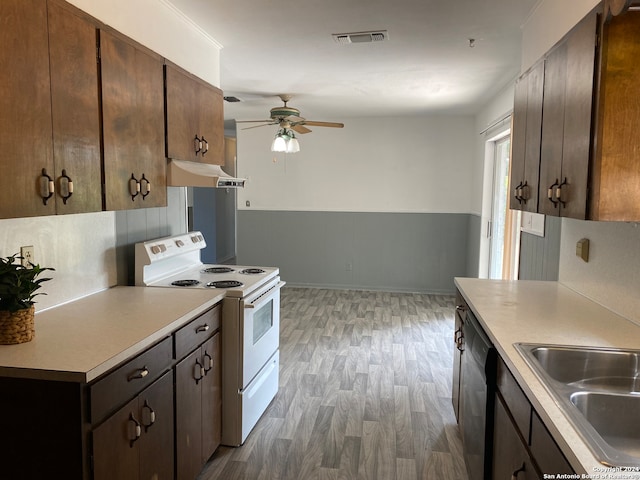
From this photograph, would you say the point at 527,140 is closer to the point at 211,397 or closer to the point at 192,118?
the point at 192,118

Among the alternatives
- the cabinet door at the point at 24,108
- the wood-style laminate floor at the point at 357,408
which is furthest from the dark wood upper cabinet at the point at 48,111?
the wood-style laminate floor at the point at 357,408

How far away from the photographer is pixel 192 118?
2.90 metres

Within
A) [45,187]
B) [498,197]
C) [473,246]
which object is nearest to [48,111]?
[45,187]

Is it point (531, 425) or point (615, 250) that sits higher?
point (615, 250)

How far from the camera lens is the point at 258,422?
304 centimetres

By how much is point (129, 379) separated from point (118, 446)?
228 mm

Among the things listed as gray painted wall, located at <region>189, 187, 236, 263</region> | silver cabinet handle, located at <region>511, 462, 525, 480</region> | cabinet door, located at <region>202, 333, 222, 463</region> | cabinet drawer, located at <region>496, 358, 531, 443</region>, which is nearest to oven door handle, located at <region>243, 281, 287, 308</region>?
cabinet door, located at <region>202, 333, 222, 463</region>

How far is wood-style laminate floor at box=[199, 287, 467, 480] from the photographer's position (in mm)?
2584

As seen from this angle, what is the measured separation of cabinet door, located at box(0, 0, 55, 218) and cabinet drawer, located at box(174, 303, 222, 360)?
768mm

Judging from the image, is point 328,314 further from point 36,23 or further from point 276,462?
point 36,23

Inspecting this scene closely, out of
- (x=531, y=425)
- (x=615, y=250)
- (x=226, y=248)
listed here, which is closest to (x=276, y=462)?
(x=531, y=425)

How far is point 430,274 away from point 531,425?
18.0ft

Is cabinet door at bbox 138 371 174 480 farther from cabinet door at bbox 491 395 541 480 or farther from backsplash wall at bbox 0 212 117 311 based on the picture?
cabinet door at bbox 491 395 541 480

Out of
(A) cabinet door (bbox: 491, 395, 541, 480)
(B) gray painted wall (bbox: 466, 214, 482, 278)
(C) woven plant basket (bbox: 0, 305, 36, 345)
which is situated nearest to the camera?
(A) cabinet door (bbox: 491, 395, 541, 480)
